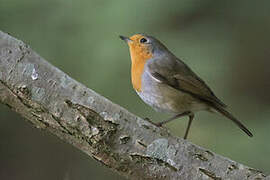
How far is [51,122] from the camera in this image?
226 cm

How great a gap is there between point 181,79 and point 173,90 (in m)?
0.17

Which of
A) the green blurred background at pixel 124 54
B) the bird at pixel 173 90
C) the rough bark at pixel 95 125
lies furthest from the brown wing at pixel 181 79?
the rough bark at pixel 95 125

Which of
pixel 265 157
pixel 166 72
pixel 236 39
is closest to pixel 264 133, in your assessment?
pixel 265 157

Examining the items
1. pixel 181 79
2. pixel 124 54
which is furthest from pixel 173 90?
pixel 124 54

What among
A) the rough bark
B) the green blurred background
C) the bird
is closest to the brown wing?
the bird

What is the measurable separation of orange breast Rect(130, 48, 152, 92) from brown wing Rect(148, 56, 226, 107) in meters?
0.09

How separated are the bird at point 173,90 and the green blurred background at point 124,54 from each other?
26.6 inches

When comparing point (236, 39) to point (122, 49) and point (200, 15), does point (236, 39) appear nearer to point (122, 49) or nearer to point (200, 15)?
point (200, 15)

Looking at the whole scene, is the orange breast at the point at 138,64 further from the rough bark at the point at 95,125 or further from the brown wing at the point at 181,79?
the rough bark at the point at 95,125

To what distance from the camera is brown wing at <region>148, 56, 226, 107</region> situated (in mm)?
3645

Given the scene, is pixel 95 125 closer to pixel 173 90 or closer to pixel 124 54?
pixel 173 90

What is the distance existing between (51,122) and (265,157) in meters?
2.47

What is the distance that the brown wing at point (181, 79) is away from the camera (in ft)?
12.0

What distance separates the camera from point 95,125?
2.25 meters
